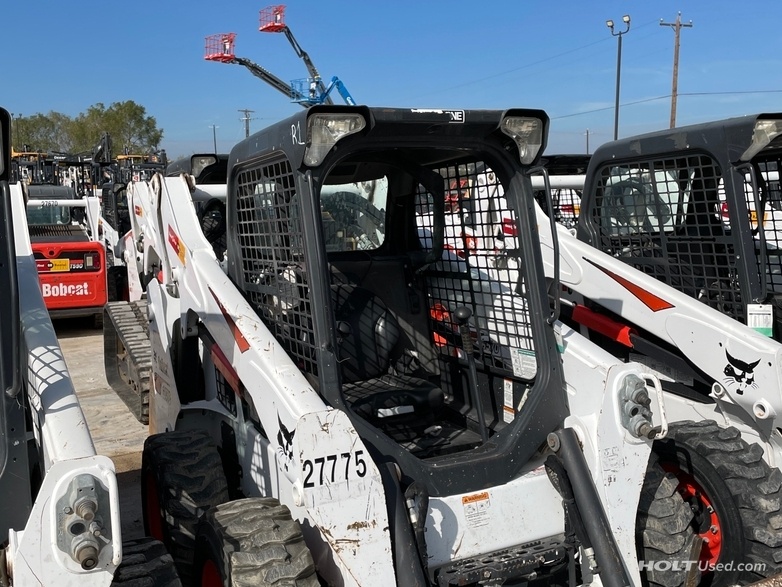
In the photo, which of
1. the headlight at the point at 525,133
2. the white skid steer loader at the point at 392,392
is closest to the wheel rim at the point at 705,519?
the white skid steer loader at the point at 392,392

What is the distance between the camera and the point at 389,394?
4238 millimetres

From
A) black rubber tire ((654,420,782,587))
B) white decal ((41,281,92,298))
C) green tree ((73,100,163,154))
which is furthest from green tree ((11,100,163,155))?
black rubber tire ((654,420,782,587))

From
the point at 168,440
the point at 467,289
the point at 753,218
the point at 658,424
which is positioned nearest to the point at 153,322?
the point at 168,440

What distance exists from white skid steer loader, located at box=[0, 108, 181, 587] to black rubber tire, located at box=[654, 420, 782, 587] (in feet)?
8.58

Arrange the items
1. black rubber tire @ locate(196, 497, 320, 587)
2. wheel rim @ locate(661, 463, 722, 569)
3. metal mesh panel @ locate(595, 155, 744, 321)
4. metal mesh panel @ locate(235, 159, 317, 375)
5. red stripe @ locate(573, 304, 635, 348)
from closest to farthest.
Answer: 1. black rubber tire @ locate(196, 497, 320, 587)
2. metal mesh panel @ locate(235, 159, 317, 375)
3. wheel rim @ locate(661, 463, 722, 569)
4. metal mesh panel @ locate(595, 155, 744, 321)
5. red stripe @ locate(573, 304, 635, 348)

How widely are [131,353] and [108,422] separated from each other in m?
1.22

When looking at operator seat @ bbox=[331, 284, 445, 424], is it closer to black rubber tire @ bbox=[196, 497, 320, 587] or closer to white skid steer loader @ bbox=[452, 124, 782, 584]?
white skid steer loader @ bbox=[452, 124, 782, 584]

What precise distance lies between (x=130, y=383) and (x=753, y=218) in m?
5.42

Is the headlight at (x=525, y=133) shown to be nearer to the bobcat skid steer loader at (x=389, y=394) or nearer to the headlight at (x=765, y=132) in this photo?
the bobcat skid steer loader at (x=389, y=394)

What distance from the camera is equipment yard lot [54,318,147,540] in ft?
19.2

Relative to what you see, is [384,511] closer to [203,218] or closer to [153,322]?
[153,322]

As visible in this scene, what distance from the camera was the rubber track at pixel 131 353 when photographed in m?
7.12

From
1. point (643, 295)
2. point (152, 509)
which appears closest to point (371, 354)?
point (152, 509)

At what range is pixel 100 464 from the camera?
2.52 metres
